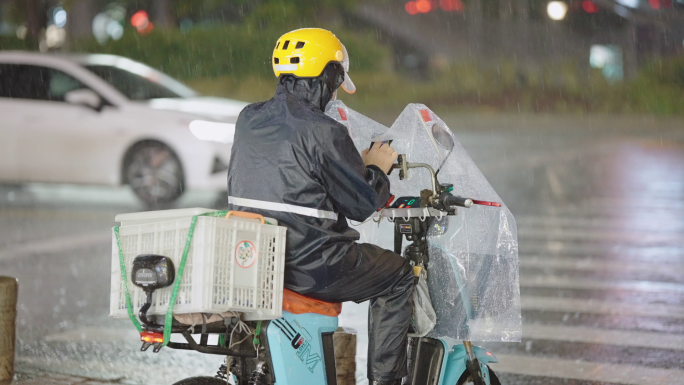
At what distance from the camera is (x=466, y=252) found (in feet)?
13.2

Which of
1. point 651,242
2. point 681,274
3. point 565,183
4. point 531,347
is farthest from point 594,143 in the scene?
point 531,347

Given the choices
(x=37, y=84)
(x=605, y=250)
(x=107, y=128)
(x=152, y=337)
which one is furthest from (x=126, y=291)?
(x=37, y=84)

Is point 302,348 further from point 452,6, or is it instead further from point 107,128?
point 452,6

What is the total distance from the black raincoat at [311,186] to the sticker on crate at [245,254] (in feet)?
0.75

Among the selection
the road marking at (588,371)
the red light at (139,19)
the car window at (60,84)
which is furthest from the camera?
the red light at (139,19)

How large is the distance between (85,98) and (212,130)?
1775 millimetres

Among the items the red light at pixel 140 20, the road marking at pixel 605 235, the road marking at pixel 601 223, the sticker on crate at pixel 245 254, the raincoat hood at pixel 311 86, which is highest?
the red light at pixel 140 20

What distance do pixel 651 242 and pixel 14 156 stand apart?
826cm

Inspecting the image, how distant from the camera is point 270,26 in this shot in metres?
32.4

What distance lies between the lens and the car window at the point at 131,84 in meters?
12.5

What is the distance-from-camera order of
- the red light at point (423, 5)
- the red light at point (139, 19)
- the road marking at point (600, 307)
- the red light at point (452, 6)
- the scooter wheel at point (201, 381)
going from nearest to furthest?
the scooter wheel at point (201, 381) → the road marking at point (600, 307) → the red light at point (139, 19) → the red light at point (423, 5) → the red light at point (452, 6)

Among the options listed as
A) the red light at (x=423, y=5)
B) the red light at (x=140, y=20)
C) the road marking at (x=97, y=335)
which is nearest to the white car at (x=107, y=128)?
the road marking at (x=97, y=335)

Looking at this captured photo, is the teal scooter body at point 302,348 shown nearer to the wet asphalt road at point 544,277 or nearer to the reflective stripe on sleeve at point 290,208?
the reflective stripe on sleeve at point 290,208

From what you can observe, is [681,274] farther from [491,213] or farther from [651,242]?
[491,213]
